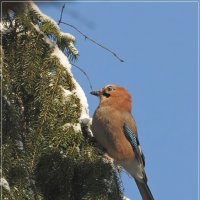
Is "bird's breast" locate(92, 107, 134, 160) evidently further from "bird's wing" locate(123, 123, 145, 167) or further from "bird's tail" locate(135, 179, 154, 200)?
"bird's tail" locate(135, 179, 154, 200)

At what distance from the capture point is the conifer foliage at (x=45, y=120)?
3.92 m

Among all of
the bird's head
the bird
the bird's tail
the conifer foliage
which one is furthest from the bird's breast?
the conifer foliage

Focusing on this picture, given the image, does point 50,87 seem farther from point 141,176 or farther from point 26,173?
point 141,176

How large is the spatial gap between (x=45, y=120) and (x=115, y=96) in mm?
2695

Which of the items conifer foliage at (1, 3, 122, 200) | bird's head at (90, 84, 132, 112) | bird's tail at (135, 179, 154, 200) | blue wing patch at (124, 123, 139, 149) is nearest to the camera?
conifer foliage at (1, 3, 122, 200)

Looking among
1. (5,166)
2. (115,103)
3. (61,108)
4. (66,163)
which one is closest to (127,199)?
(66,163)

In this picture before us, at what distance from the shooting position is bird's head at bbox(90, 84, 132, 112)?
6.67m

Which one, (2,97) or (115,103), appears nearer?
(2,97)

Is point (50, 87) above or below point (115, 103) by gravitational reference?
above

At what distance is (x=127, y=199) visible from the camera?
4.39 metres

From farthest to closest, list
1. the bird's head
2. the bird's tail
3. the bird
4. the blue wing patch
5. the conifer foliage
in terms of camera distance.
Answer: the bird's head, the blue wing patch, the bird, the bird's tail, the conifer foliage

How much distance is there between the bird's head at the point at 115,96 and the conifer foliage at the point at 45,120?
2.00m

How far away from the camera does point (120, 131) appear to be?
647 centimetres

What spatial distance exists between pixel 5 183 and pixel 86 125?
1.48 meters
